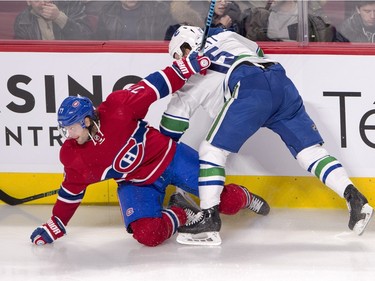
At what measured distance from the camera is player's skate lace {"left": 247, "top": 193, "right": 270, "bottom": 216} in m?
4.59

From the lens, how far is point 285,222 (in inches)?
179

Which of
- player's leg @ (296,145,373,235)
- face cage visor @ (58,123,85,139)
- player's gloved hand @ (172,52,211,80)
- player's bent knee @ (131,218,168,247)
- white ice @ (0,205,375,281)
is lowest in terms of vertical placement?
white ice @ (0,205,375,281)

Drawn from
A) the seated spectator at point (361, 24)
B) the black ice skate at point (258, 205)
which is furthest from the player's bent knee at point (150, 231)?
the seated spectator at point (361, 24)

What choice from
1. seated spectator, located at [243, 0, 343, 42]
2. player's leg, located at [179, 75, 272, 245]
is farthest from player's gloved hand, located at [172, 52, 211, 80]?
seated spectator, located at [243, 0, 343, 42]

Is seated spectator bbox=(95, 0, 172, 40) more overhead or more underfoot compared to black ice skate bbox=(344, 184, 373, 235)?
more overhead

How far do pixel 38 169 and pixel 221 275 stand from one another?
126 cm

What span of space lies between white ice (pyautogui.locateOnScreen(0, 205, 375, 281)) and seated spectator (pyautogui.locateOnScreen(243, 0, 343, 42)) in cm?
75

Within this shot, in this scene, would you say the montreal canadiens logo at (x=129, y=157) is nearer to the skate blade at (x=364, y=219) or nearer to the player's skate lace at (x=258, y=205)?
the player's skate lace at (x=258, y=205)

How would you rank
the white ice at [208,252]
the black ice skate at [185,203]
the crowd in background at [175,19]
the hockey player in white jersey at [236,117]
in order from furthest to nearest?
the crowd in background at [175,19], the black ice skate at [185,203], the hockey player in white jersey at [236,117], the white ice at [208,252]

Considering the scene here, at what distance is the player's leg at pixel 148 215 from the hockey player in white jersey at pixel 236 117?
0.07 meters

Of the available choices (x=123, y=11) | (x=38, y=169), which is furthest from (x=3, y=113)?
(x=123, y=11)

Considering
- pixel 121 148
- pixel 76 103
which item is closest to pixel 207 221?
pixel 121 148

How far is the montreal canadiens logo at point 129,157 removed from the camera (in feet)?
14.0

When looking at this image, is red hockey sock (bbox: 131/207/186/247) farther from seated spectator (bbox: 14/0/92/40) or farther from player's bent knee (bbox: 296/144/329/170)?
seated spectator (bbox: 14/0/92/40)
